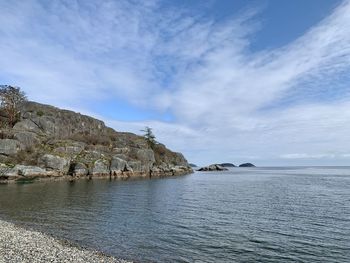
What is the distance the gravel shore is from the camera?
2336 cm

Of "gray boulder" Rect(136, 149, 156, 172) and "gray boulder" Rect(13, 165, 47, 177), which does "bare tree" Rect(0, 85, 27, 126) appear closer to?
"gray boulder" Rect(13, 165, 47, 177)

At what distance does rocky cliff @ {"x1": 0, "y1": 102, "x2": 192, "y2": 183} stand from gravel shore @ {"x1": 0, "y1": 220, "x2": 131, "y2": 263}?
68.0m

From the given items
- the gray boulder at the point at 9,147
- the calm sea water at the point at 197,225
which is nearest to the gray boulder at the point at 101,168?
the gray boulder at the point at 9,147

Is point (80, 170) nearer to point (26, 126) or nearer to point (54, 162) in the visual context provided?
point (54, 162)

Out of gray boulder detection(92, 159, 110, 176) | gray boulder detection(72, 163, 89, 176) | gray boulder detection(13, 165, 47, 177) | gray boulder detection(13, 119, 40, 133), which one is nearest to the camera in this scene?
gray boulder detection(13, 165, 47, 177)

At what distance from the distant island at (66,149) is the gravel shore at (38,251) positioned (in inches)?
2678

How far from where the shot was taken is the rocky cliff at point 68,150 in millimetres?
101000

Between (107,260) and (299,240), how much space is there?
19171 millimetres

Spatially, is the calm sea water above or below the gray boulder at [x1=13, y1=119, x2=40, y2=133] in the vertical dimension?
below

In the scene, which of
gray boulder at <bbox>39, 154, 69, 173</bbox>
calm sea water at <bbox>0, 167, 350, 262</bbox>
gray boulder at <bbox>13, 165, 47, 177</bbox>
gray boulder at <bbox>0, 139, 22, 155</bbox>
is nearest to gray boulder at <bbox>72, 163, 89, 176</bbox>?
gray boulder at <bbox>39, 154, 69, 173</bbox>

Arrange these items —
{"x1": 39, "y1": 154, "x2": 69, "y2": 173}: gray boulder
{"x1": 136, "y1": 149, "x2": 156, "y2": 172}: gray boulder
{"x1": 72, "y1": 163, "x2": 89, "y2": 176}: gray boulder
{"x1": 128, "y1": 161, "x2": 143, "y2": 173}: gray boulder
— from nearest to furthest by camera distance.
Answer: {"x1": 39, "y1": 154, "x2": 69, "y2": 173}: gray boulder
{"x1": 72, "y1": 163, "x2": 89, "y2": 176}: gray boulder
{"x1": 128, "y1": 161, "x2": 143, "y2": 173}: gray boulder
{"x1": 136, "y1": 149, "x2": 156, "y2": 172}: gray boulder

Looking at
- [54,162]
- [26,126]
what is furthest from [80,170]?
[26,126]

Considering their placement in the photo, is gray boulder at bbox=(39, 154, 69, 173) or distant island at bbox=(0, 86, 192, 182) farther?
gray boulder at bbox=(39, 154, 69, 173)

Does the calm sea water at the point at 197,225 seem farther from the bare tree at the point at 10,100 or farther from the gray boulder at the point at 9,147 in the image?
the bare tree at the point at 10,100
